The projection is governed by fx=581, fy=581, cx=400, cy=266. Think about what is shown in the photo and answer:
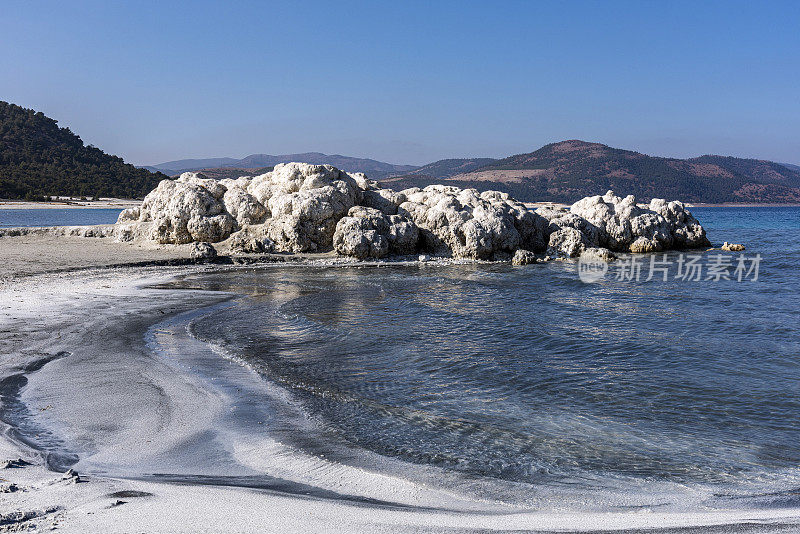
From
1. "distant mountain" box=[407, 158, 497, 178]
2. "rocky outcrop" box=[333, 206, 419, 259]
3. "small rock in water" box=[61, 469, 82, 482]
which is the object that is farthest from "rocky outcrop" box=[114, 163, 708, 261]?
"distant mountain" box=[407, 158, 497, 178]

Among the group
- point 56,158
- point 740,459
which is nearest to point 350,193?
point 740,459

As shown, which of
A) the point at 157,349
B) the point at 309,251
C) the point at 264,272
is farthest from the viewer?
the point at 309,251

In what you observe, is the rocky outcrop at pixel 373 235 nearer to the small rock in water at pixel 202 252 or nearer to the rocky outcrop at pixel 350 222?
the rocky outcrop at pixel 350 222

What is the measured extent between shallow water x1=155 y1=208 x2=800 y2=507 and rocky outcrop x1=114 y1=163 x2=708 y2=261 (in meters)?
6.07

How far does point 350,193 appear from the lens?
23297 mm

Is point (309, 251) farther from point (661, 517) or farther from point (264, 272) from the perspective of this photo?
point (661, 517)

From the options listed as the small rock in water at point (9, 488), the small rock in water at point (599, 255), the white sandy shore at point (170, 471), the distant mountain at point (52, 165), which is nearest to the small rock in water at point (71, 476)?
the white sandy shore at point (170, 471)

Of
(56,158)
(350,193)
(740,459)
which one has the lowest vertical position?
(740,459)

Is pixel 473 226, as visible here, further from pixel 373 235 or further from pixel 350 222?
pixel 350 222

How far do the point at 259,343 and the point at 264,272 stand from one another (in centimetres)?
914

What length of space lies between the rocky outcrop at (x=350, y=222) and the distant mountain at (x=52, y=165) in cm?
5458

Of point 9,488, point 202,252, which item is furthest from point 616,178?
point 9,488

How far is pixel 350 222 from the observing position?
858 inches

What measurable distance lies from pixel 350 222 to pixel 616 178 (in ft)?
359
